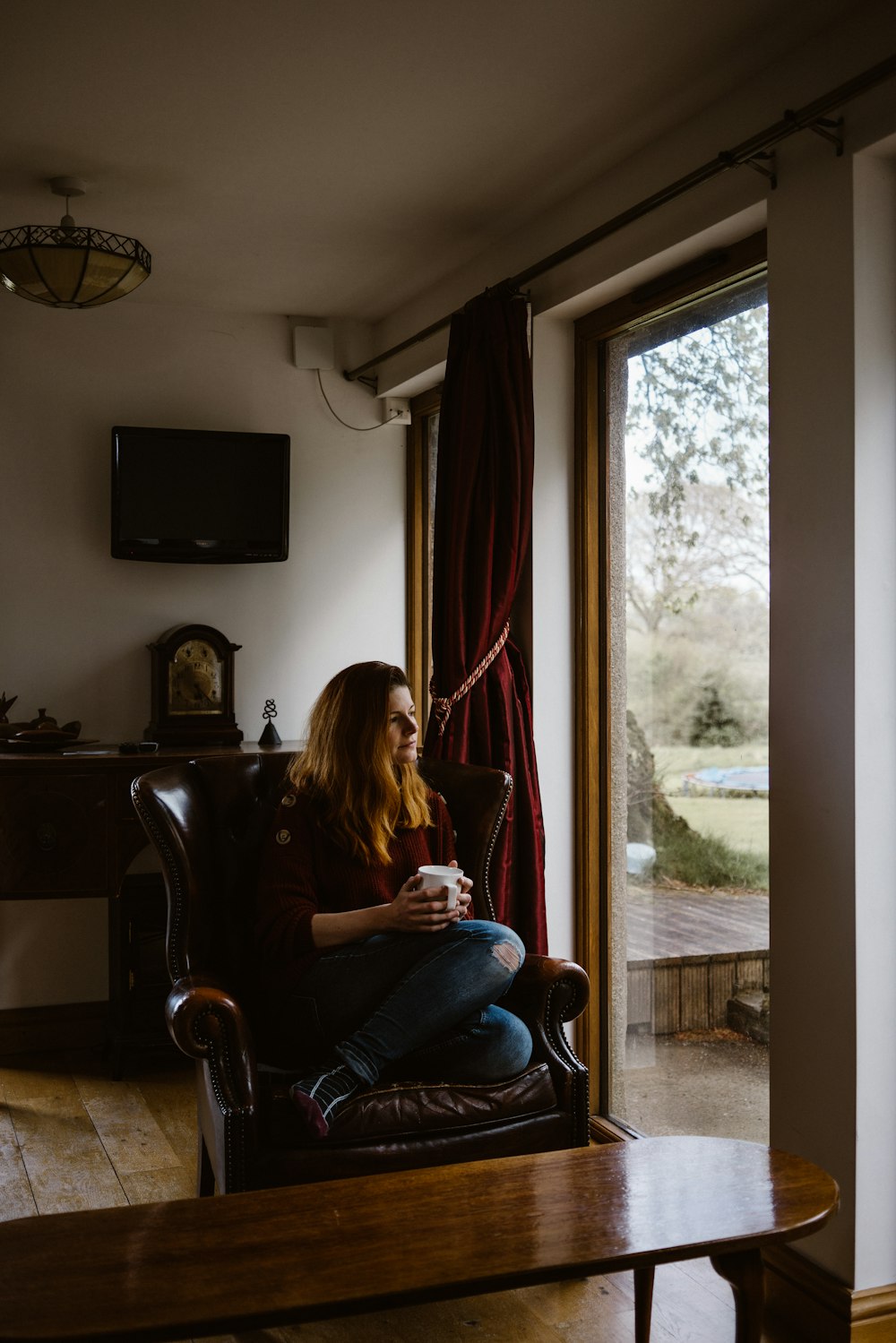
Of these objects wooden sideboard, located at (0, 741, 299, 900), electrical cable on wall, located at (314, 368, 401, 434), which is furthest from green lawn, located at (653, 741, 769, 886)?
electrical cable on wall, located at (314, 368, 401, 434)

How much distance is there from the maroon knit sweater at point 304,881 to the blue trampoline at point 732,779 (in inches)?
29.0

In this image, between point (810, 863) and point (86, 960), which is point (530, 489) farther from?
point (86, 960)

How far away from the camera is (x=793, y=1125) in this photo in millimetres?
2408

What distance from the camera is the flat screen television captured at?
418cm

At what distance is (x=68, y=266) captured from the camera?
121 inches

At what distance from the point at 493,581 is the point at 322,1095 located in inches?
64.1

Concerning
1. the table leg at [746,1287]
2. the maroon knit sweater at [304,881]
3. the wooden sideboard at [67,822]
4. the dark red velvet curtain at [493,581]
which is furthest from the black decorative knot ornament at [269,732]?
the table leg at [746,1287]

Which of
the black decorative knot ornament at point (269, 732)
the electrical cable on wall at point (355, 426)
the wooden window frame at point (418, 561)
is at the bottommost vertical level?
the black decorative knot ornament at point (269, 732)

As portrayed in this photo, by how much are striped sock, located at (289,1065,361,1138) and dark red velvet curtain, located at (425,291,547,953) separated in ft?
3.49

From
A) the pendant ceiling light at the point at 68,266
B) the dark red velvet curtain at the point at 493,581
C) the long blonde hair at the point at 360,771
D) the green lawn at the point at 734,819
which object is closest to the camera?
the long blonde hair at the point at 360,771

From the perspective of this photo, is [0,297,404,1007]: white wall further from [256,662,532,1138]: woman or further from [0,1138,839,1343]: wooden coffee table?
[0,1138,839,1343]: wooden coffee table

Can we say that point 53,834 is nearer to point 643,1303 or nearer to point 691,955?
point 691,955

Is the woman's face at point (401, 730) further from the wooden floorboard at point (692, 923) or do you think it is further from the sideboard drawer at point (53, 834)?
the sideboard drawer at point (53, 834)

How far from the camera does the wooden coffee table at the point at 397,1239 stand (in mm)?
1472
